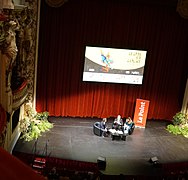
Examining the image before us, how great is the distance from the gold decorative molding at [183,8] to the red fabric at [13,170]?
11117mm

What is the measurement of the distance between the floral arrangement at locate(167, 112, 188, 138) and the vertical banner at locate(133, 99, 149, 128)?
1.04 metres

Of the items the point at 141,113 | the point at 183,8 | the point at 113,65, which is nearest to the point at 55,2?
the point at 113,65

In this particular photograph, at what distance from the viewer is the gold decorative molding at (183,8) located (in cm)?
1069

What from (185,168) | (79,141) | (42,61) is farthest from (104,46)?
(185,168)

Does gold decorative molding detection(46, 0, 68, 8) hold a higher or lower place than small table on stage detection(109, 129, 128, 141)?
higher

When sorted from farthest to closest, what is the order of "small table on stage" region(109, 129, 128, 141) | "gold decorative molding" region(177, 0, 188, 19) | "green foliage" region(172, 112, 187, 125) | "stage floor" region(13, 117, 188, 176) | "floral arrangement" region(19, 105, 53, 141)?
"green foliage" region(172, 112, 187, 125)
"gold decorative molding" region(177, 0, 188, 19)
"small table on stage" region(109, 129, 128, 141)
"floral arrangement" region(19, 105, 53, 141)
"stage floor" region(13, 117, 188, 176)

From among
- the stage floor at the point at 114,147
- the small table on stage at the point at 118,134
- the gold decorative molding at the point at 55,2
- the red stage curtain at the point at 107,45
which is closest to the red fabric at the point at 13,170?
the stage floor at the point at 114,147

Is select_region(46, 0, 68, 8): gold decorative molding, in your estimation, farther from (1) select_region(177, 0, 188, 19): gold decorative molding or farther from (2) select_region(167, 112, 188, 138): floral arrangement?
(2) select_region(167, 112, 188, 138): floral arrangement

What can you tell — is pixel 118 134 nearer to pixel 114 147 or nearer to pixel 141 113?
pixel 114 147

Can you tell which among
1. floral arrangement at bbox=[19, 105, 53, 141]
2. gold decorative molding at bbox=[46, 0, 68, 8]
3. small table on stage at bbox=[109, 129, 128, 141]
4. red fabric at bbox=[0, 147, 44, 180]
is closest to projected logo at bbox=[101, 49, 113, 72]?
gold decorative molding at bbox=[46, 0, 68, 8]

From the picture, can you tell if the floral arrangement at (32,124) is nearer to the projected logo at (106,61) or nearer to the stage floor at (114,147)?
the stage floor at (114,147)

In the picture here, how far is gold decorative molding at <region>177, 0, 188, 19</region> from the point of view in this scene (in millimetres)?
10688

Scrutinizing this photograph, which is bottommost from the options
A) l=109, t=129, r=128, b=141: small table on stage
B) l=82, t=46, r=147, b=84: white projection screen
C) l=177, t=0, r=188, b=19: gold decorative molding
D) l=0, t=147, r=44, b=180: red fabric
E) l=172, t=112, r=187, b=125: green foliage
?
l=109, t=129, r=128, b=141: small table on stage

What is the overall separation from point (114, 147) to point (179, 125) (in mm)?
3401
